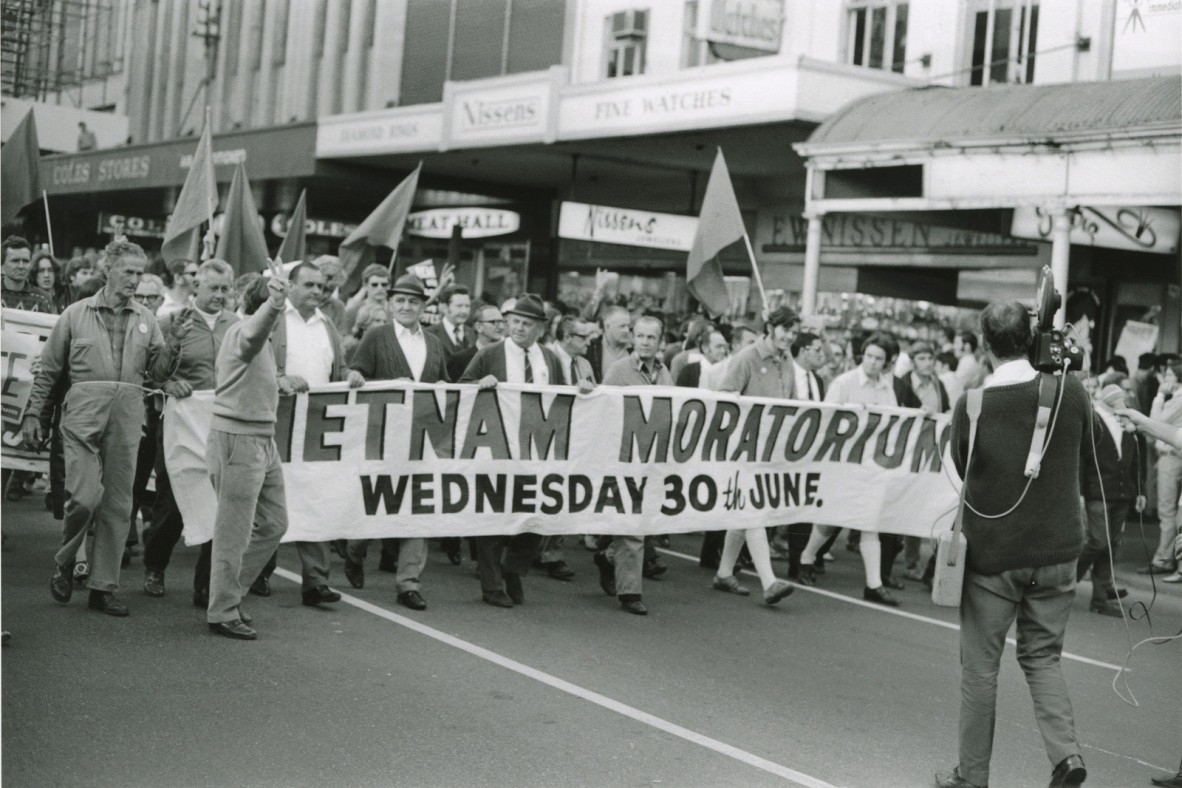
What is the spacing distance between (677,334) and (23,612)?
1331 cm

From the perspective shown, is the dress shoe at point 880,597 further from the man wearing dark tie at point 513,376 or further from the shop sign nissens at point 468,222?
the shop sign nissens at point 468,222

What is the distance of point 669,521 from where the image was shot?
9430mm

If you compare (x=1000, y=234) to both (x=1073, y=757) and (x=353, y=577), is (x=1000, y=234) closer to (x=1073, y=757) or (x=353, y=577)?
(x=353, y=577)

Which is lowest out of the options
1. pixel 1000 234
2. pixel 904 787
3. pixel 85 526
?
pixel 904 787

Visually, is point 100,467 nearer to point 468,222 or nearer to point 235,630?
point 235,630

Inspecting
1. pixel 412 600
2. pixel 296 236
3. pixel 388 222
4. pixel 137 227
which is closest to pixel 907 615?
pixel 412 600

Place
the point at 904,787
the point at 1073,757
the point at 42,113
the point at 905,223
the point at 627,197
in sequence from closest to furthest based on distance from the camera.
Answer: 1. the point at 1073,757
2. the point at 904,787
3. the point at 42,113
4. the point at 905,223
5. the point at 627,197

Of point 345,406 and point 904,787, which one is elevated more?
point 345,406

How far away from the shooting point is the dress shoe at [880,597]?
9.91 meters

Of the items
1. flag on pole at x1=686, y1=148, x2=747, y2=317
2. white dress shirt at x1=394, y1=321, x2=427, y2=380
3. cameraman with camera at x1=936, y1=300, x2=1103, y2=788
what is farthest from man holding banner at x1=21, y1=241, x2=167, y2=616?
flag on pole at x1=686, y1=148, x2=747, y2=317

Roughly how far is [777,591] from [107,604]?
3.98m

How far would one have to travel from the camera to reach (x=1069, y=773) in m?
5.10

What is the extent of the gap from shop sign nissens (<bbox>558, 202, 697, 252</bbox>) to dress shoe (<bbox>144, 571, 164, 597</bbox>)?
10714 mm

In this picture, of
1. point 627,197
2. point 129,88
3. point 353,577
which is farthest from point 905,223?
point 129,88
